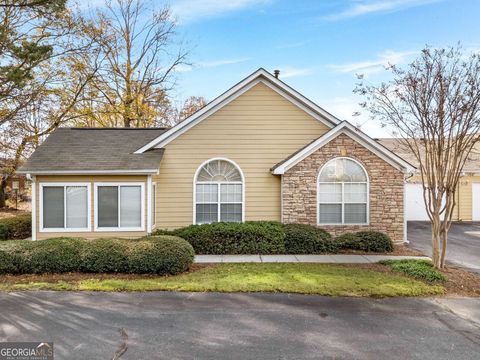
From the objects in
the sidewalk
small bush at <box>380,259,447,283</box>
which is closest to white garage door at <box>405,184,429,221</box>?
the sidewalk

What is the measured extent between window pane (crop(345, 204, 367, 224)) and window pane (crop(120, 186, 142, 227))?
26.5ft

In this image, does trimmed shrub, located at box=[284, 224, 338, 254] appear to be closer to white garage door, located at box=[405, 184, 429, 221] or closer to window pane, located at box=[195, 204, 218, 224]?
window pane, located at box=[195, 204, 218, 224]

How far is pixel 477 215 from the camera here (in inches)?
773

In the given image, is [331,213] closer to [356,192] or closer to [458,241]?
[356,192]

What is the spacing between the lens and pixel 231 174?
13.0m

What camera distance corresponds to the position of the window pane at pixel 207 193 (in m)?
12.8

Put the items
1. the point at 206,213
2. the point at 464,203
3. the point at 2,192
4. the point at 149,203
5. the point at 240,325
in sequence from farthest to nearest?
the point at 2,192, the point at 464,203, the point at 206,213, the point at 149,203, the point at 240,325

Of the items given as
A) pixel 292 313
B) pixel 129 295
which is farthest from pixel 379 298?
pixel 129 295

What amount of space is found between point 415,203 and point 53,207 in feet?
66.4

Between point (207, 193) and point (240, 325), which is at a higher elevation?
point (207, 193)

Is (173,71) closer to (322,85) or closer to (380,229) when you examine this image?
(322,85)

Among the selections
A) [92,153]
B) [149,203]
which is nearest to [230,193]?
[149,203]

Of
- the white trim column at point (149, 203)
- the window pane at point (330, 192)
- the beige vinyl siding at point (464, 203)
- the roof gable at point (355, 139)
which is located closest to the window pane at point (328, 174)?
the window pane at point (330, 192)

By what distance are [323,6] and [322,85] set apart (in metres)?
3.85
